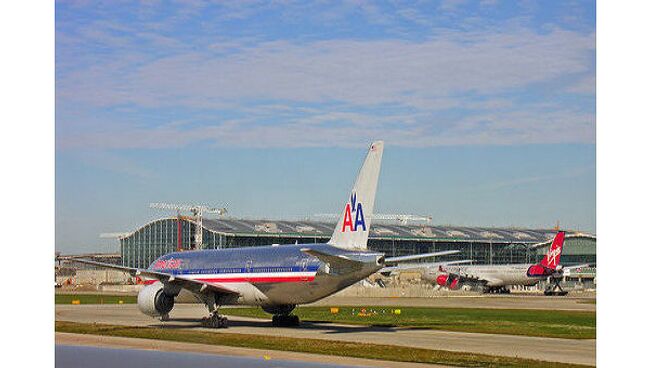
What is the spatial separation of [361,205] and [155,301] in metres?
12.7

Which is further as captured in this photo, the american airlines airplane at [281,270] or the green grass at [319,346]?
the american airlines airplane at [281,270]

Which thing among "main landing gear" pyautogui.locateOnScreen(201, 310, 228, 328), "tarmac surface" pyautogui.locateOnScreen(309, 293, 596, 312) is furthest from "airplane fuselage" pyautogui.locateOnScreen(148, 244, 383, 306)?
"tarmac surface" pyautogui.locateOnScreen(309, 293, 596, 312)

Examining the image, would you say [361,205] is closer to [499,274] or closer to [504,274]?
[504,274]

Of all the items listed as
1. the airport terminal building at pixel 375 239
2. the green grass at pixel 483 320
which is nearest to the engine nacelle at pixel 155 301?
Answer: the green grass at pixel 483 320

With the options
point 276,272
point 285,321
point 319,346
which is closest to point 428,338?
point 319,346

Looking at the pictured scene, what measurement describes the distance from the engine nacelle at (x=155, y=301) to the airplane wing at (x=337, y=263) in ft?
33.5

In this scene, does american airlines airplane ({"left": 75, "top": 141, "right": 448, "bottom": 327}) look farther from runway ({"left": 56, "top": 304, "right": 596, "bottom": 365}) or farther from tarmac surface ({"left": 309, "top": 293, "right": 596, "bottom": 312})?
tarmac surface ({"left": 309, "top": 293, "right": 596, "bottom": 312})

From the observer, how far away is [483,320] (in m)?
53.2

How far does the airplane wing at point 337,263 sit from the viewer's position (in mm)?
39291

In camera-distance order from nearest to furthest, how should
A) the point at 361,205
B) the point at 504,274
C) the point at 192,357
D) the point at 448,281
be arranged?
the point at 192,357
the point at 361,205
the point at 504,274
the point at 448,281

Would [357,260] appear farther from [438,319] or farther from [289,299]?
[438,319]

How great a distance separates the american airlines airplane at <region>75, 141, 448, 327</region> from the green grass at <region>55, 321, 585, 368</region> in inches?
112

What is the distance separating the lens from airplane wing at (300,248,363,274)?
39291mm

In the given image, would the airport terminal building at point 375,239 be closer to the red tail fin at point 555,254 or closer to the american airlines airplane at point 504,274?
the american airlines airplane at point 504,274
